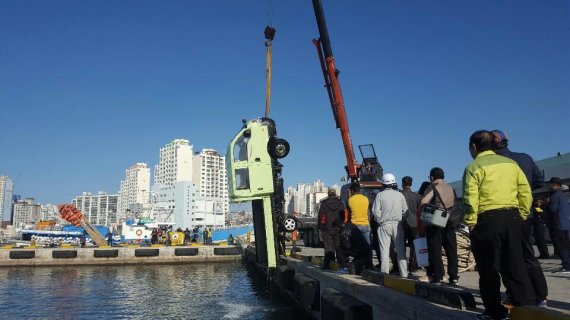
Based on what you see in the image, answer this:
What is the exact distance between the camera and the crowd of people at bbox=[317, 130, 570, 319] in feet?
11.3

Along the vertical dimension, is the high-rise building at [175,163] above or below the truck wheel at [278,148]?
above

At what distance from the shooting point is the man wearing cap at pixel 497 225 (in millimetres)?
3412

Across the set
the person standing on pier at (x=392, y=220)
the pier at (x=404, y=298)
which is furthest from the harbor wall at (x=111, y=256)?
the person standing on pier at (x=392, y=220)

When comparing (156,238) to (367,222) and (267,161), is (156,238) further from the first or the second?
(367,222)

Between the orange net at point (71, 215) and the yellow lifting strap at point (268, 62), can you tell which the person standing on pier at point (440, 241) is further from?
the orange net at point (71, 215)

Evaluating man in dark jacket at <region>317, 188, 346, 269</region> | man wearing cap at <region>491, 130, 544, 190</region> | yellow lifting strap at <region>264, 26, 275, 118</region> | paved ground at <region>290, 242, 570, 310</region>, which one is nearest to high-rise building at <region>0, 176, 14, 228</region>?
yellow lifting strap at <region>264, 26, 275, 118</region>

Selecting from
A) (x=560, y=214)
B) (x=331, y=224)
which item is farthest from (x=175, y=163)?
(x=560, y=214)

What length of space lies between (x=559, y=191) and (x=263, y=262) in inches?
350

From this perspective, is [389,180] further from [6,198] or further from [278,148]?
[6,198]

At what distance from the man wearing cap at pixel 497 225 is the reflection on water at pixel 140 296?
285 inches

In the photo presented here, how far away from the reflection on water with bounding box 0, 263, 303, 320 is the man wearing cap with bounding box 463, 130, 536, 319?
7.24 meters

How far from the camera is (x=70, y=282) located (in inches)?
654

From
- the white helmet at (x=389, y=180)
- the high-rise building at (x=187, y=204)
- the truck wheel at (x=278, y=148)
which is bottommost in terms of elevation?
the white helmet at (x=389, y=180)

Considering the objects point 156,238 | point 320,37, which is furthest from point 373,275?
point 156,238
